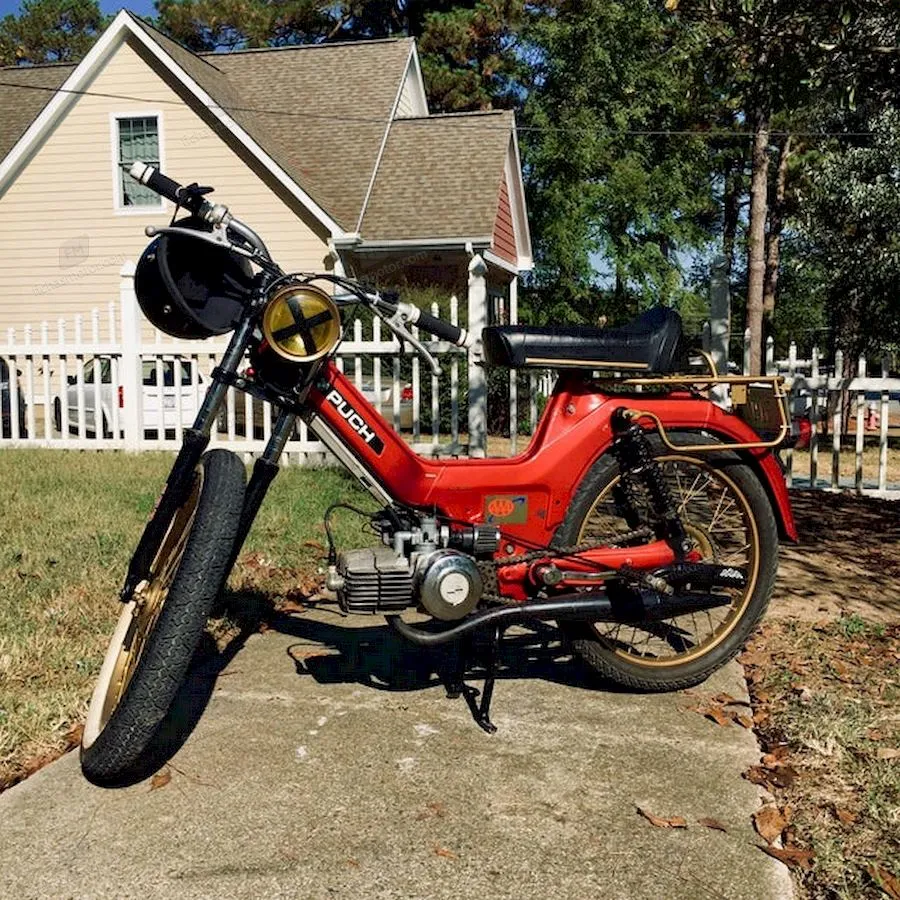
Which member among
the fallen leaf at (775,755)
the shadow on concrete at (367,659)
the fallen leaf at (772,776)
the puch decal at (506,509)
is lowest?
the shadow on concrete at (367,659)

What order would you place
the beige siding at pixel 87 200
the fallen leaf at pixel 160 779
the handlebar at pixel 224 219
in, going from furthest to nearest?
1. the beige siding at pixel 87 200
2. the handlebar at pixel 224 219
3. the fallen leaf at pixel 160 779

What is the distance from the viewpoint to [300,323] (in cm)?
312

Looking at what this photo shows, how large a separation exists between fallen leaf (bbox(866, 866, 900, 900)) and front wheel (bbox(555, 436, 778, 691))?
120cm

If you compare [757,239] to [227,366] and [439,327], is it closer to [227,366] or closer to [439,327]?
[439,327]

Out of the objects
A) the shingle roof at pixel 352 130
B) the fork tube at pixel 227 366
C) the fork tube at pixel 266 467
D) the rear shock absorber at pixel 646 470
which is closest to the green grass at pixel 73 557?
the fork tube at pixel 266 467

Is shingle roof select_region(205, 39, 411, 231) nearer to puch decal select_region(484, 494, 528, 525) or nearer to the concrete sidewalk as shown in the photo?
puch decal select_region(484, 494, 528, 525)

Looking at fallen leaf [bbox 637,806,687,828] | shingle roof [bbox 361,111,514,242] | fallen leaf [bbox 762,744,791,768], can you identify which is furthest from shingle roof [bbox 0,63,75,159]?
fallen leaf [bbox 637,806,687,828]

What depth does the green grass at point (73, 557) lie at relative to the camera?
3436mm

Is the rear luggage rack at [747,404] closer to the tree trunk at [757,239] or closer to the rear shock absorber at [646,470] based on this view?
the rear shock absorber at [646,470]

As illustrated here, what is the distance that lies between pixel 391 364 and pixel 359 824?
23.3 feet

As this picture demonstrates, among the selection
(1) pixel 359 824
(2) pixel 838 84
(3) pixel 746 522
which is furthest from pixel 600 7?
(1) pixel 359 824

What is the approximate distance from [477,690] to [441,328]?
1338mm

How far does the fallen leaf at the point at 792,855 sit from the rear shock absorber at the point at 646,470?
1.22 m

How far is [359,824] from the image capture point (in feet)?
8.77
